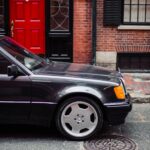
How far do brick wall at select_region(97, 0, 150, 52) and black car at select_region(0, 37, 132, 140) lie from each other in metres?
5.50

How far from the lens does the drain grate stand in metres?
6.42

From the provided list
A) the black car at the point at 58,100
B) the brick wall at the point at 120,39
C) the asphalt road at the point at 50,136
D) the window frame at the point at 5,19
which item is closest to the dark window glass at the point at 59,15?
the brick wall at the point at 120,39

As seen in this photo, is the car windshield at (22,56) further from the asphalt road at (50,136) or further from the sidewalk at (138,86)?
the sidewalk at (138,86)

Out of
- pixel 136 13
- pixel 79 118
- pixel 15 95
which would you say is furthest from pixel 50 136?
pixel 136 13

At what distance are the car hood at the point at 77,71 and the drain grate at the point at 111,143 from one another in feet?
2.81

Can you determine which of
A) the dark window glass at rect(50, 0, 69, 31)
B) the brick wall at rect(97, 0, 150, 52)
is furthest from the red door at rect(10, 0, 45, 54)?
the brick wall at rect(97, 0, 150, 52)

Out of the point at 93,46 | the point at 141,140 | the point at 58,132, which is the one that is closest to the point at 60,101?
the point at 58,132

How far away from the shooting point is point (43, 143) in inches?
260

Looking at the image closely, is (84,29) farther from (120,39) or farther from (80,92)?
(80,92)

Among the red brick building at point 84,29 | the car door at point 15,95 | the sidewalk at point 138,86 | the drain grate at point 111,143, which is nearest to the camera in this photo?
the drain grate at point 111,143

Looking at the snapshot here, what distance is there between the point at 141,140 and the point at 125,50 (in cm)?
573

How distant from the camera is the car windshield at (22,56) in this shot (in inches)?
273

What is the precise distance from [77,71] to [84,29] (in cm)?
523

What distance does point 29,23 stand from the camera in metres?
12.4
